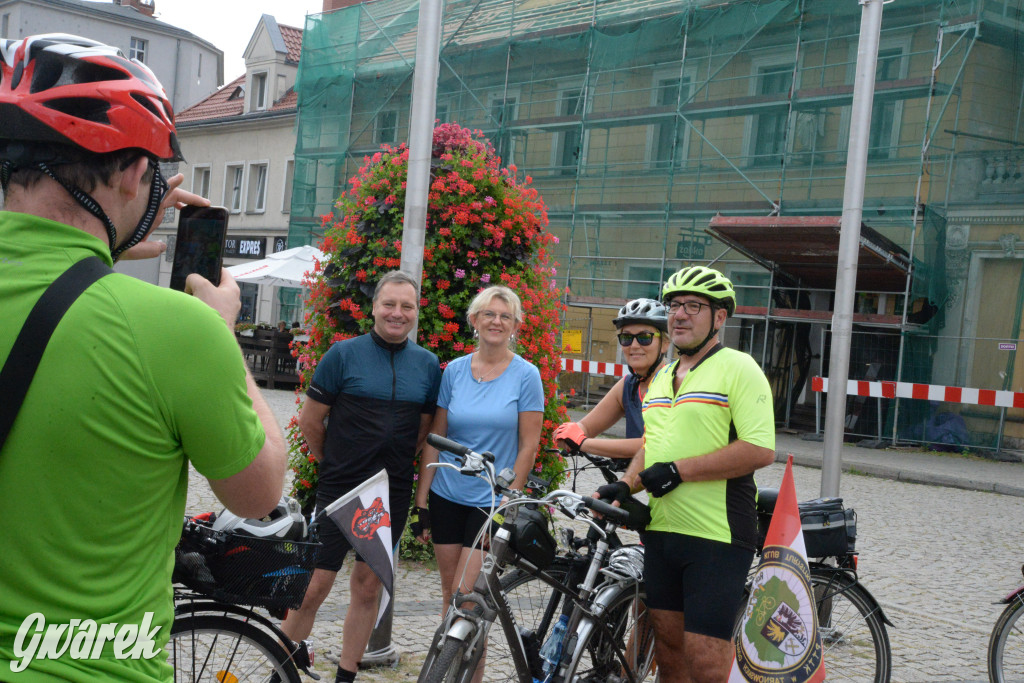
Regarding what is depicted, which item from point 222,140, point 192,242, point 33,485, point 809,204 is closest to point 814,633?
point 192,242

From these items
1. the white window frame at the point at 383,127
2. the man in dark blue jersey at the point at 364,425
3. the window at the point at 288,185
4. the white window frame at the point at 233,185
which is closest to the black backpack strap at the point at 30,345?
the man in dark blue jersey at the point at 364,425

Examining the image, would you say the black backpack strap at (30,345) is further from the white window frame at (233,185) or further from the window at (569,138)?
the white window frame at (233,185)

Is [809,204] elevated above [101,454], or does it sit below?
above

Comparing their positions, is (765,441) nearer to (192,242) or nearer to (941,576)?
(192,242)

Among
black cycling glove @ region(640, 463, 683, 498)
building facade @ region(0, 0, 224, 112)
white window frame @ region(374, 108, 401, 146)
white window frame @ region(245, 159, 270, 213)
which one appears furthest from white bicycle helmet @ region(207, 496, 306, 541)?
building facade @ region(0, 0, 224, 112)

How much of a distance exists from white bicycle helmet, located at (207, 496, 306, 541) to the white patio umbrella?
55.2ft

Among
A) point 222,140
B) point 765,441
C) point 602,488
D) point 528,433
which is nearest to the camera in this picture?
point 765,441

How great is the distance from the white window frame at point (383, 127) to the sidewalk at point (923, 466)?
41.4 ft

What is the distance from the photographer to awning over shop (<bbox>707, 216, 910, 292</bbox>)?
53.3 feet

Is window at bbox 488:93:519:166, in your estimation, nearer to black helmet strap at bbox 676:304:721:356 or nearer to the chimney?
black helmet strap at bbox 676:304:721:356

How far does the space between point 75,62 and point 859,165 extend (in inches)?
231

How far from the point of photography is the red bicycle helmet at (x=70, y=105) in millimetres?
1393

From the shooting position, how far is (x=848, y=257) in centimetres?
638

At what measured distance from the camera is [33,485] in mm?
1390
